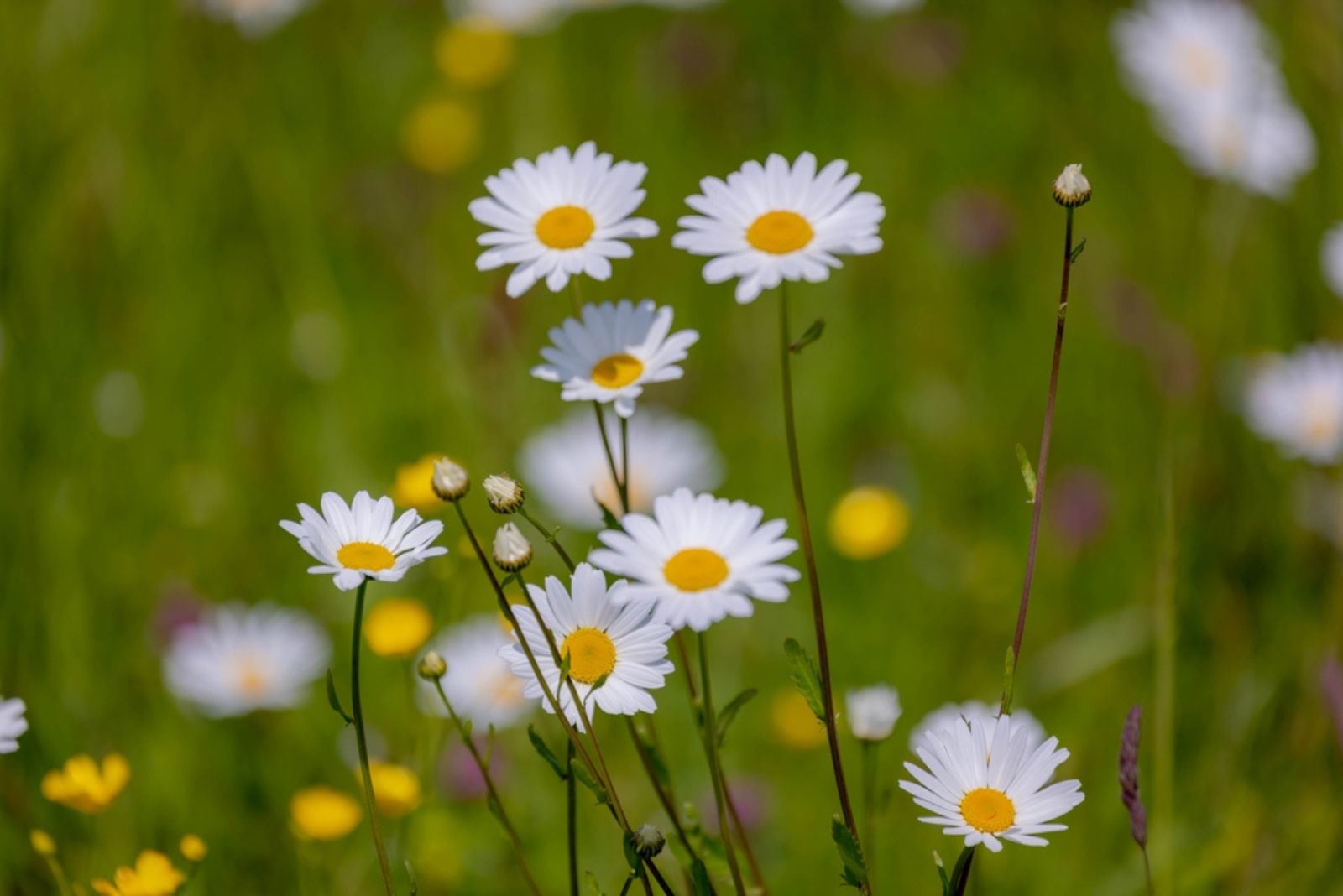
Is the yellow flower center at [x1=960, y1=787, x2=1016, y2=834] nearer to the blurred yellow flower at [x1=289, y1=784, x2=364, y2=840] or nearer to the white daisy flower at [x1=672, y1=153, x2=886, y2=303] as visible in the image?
the white daisy flower at [x1=672, y1=153, x2=886, y2=303]

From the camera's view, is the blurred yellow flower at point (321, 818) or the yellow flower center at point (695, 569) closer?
the yellow flower center at point (695, 569)

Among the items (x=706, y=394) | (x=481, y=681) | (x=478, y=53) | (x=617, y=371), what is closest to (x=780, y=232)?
(x=617, y=371)

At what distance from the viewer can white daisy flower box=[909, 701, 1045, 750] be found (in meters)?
0.87

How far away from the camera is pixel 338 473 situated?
6.77ft

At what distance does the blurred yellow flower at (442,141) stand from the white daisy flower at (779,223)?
1.83 metres

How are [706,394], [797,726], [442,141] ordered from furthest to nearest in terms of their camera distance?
[442,141], [706,394], [797,726]

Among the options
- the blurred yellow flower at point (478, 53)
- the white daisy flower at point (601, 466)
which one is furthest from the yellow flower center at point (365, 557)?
the blurred yellow flower at point (478, 53)

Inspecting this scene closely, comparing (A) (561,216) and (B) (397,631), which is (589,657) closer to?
(A) (561,216)

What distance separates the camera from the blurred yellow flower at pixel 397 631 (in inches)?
51.1

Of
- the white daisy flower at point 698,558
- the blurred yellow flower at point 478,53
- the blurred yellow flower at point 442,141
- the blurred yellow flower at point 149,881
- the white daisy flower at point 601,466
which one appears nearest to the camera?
the white daisy flower at point 698,558

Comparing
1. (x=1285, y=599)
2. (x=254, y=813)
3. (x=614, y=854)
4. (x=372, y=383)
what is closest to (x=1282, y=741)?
(x=1285, y=599)

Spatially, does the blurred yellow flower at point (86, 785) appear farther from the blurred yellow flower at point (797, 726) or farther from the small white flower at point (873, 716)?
the blurred yellow flower at point (797, 726)

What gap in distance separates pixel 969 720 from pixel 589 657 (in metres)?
0.32

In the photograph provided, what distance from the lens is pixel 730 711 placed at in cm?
94
